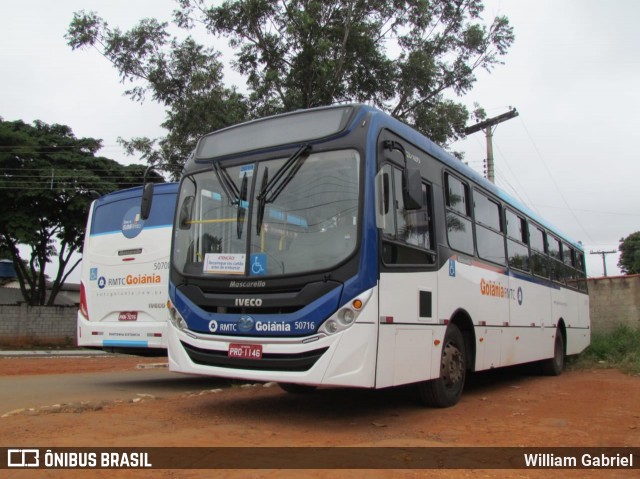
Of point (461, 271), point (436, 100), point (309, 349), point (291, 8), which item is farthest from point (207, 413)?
point (436, 100)

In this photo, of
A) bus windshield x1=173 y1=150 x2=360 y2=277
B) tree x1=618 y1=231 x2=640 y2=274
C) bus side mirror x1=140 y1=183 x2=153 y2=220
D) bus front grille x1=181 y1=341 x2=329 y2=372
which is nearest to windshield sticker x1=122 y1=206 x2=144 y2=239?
bus side mirror x1=140 y1=183 x2=153 y2=220

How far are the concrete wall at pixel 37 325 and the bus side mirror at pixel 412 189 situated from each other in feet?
71.1

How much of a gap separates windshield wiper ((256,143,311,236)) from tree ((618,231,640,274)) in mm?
57853

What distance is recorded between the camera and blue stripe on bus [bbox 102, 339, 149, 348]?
29.2 feet

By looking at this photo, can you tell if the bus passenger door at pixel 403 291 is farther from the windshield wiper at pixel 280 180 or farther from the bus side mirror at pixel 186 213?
the bus side mirror at pixel 186 213

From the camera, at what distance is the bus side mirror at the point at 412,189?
18.3 ft

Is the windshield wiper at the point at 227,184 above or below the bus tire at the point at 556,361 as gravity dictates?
above

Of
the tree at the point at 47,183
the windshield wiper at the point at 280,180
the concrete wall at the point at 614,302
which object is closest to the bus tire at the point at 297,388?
the windshield wiper at the point at 280,180

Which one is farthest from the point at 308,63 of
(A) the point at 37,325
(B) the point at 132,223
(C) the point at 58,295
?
(C) the point at 58,295

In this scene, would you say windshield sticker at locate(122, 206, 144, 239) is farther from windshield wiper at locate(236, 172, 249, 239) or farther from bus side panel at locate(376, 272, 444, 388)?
bus side panel at locate(376, 272, 444, 388)

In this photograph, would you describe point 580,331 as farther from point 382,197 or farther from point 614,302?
point 382,197

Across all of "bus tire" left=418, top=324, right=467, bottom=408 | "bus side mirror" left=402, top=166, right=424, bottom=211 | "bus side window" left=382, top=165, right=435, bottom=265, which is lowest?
"bus tire" left=418, top=324, right=467, bottom=408

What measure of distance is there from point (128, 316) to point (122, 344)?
449 mm

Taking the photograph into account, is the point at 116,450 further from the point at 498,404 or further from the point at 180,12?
the point at 180,12
